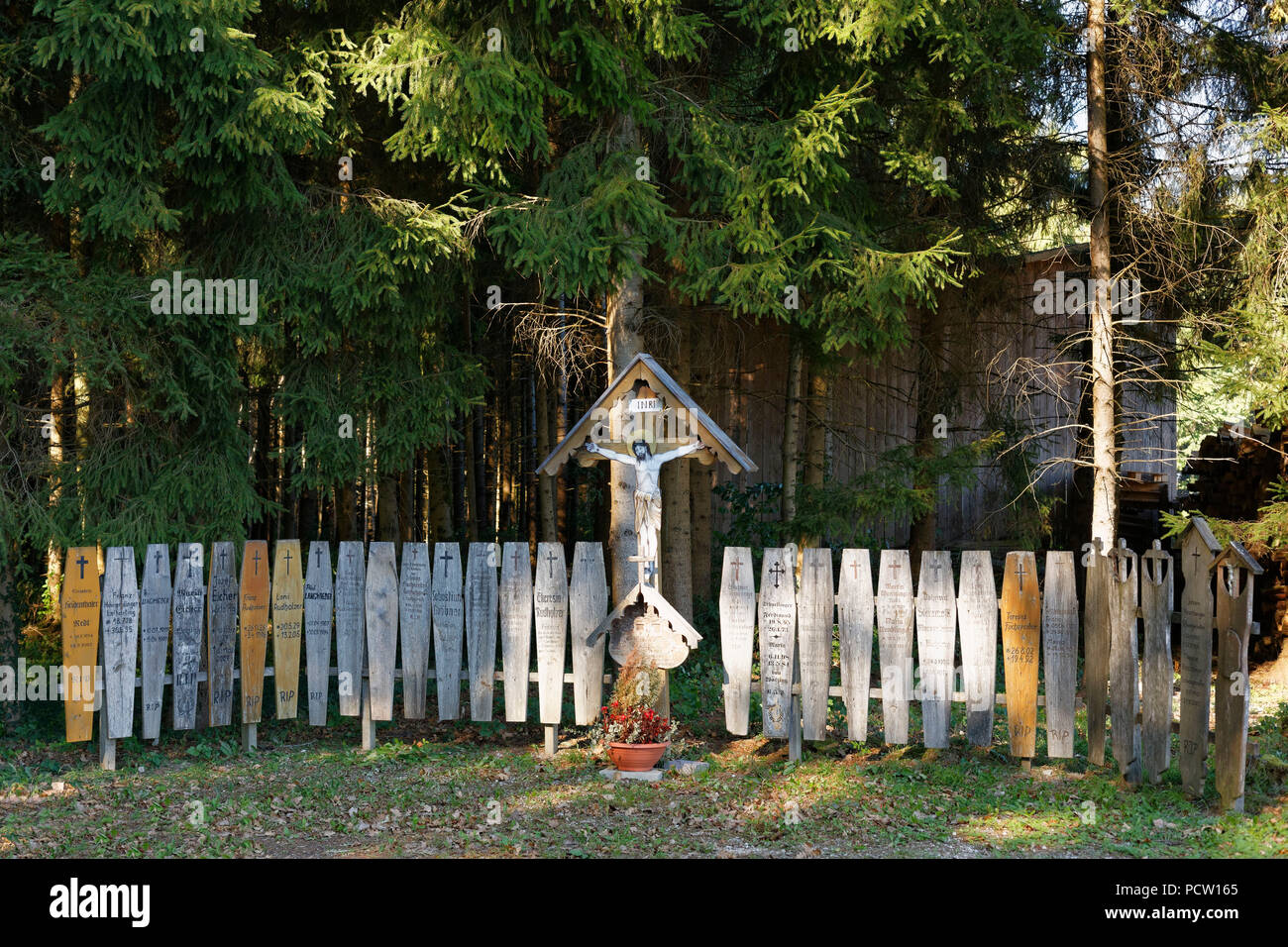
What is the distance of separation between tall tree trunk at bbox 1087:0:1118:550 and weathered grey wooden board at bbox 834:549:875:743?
3.18m

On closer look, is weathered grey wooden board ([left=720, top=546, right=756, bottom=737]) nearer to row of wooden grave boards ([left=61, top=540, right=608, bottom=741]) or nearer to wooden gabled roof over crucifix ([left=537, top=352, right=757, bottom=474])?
wooden gabled roof over crucifix ([left=537, top=352, right=757, bottom=474])

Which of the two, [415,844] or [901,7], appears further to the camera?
[901,7]

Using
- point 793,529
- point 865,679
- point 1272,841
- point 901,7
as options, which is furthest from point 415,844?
point 901,7

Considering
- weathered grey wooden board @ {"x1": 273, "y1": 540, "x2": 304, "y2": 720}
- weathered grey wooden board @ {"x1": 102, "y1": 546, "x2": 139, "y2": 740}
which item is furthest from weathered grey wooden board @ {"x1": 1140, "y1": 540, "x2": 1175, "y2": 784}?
weathered grey wooden board @ {"x1": 102, "y1": 546, "x2": 139, "y2": 740}

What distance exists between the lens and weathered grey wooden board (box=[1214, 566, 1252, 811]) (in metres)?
6.60

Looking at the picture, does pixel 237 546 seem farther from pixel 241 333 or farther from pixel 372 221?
pixel 372 221

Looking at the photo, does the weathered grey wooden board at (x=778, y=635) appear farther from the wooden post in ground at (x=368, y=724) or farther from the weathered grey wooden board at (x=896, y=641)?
the wooden post in ground at (x=368, y=724)

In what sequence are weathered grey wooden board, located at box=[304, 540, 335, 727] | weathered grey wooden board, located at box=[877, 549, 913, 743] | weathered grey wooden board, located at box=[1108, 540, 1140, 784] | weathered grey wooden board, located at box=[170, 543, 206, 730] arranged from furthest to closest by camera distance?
A: weathered grey wooden board, located at box=[304, 540, 335, 727] < weathered grey wooden board, located at box=[170, 543, 206, 730] < weathered grey wooden board, located at box=[877, 549, 913, 743] < weathered grey wooden board, located at box=[1108, 540, 1140, 784]

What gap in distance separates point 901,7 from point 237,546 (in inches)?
276

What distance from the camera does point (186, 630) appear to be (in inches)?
332

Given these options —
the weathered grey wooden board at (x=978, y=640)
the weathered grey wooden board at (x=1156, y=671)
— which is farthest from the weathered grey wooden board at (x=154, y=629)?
the weathered grey wooden board at (x=1156, y=671)

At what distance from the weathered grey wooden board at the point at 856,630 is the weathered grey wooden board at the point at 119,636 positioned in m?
5.15

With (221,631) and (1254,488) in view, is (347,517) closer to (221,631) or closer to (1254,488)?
(221,631)

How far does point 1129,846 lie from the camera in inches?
245
